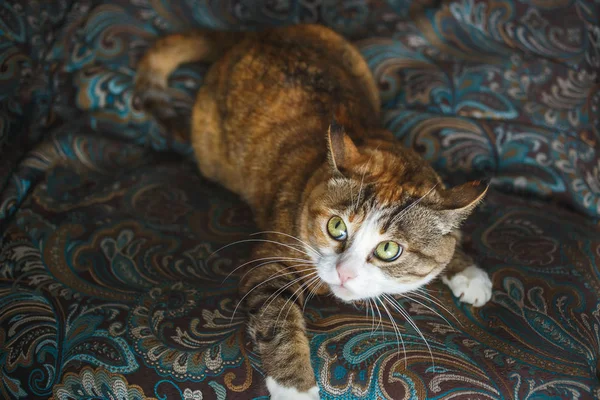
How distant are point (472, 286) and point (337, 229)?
42 centimetres

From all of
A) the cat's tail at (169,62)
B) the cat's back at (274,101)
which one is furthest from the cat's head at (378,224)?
the cat's tail at (169,62)

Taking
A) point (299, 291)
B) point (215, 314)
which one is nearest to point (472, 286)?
point (299, 291)

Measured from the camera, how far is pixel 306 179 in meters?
1.53

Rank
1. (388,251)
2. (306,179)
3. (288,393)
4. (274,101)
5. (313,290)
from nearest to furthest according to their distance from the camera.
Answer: (288,393), (388,251), (313,290), (306,179), (274,101)

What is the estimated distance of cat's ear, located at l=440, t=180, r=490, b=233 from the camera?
4.11 feet

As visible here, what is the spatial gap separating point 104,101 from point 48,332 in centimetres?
102

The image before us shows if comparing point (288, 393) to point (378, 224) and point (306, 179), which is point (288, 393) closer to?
point (378, 224)

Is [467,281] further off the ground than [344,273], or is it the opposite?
[344,273]

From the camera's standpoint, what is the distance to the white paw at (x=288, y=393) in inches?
46.0

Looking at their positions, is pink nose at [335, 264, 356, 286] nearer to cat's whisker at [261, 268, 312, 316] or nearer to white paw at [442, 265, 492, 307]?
cat's whisker at [261, 268, 312, 316]

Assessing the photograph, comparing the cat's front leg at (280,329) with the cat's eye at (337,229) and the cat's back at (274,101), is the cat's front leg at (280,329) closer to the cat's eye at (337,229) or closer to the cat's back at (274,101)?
the cat's eye at (337,229)

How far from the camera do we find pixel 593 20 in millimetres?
2004

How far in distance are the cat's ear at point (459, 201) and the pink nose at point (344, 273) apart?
0.27 meters

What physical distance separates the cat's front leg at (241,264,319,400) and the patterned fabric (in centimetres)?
4
